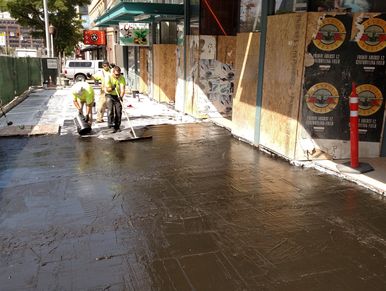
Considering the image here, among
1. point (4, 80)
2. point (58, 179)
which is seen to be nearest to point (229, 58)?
point (58, 179)

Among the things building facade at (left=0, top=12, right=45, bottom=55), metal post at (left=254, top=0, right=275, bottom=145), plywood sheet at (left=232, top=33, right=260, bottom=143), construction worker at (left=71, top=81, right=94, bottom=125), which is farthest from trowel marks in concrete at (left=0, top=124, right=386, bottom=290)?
building facade at (left=0, top=12, right=45, bottom=55)

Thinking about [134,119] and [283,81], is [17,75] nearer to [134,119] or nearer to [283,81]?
[134,119]

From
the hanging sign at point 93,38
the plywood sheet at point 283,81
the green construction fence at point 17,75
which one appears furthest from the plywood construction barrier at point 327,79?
the hanging sign at point 93,38

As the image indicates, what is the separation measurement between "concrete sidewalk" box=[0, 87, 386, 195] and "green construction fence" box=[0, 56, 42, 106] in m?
0.66

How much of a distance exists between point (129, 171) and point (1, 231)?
2.64 m

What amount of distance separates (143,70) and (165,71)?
4.32 m

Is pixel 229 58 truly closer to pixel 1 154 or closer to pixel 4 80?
pixel 1 154

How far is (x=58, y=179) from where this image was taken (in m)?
6.56

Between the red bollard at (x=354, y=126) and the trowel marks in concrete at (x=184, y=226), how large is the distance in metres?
0.54

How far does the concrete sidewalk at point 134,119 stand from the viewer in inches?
256

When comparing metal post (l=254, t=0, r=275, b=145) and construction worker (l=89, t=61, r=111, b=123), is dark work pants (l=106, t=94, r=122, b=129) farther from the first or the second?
metal post (l=254, t=0, r=275, b=145)

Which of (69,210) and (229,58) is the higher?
(229,58)

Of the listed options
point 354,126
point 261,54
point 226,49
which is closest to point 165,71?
point 226,49

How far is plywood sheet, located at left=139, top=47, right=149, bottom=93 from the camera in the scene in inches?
795
